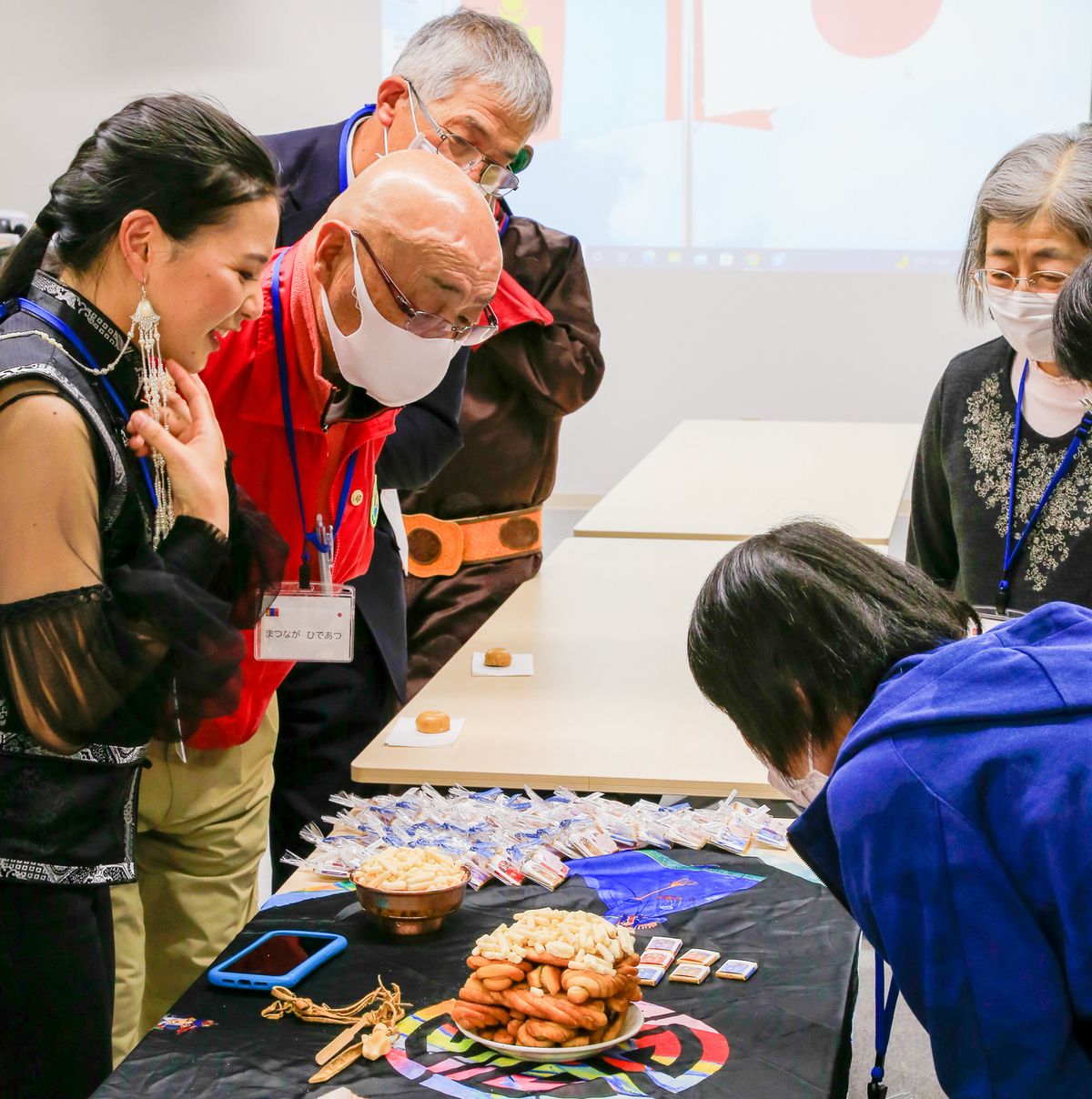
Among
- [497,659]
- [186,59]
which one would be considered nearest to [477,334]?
[497,659]

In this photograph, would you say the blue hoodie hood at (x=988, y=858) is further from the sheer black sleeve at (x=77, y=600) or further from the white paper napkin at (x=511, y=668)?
the white paper napkin at (x=511, y=668)

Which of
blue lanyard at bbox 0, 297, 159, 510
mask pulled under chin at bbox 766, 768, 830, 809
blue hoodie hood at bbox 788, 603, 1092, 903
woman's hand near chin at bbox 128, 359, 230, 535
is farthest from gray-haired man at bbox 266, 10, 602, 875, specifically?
blue hoodie hood at bbox 788, 603, 1092, 903

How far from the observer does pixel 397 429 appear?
2174 mm

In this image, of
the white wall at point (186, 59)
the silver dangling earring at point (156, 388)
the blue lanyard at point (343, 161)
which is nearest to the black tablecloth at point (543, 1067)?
the silver dangling earring at point (156, 388)

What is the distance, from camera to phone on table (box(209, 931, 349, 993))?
1.32m

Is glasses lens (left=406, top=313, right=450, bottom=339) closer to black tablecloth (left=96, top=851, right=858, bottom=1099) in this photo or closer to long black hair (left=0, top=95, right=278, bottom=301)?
long black hair (left=0, top=95, right=278, bottom=301)

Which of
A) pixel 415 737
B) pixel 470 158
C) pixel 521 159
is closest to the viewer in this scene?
pixel 415 737

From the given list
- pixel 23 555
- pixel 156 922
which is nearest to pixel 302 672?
pixel 156 922

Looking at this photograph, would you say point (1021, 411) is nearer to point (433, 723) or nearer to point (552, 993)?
point (433, 723)

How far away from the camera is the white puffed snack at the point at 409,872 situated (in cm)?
144

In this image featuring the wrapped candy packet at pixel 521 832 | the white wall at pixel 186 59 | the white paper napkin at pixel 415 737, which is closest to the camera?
the wrapped candy packet at pixel 521 832

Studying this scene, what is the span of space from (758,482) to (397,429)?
6.18 feet

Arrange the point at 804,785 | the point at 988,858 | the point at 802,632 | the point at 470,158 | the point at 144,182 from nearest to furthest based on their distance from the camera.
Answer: the point at 988,858, the point at 802,632, the point at 804,785, the point at 144,182, the point at 470,158

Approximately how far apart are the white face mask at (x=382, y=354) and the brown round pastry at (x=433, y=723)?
0.51m
